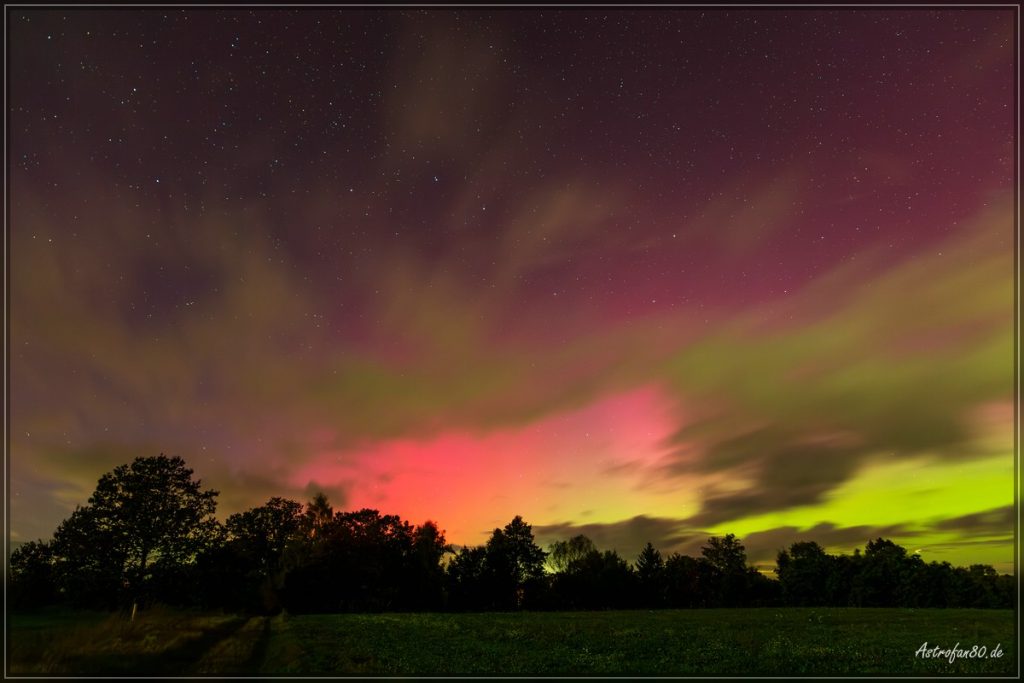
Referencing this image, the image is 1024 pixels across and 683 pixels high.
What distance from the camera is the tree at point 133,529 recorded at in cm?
6531

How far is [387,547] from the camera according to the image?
4619 inches

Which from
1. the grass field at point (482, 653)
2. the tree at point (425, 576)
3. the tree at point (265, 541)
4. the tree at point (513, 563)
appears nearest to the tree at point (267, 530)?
the tree at point (265, 541)

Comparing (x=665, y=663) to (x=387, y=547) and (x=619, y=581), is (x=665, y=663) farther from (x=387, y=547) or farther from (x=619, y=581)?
(x=619, y=581)

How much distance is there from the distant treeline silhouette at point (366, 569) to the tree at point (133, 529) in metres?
0.12

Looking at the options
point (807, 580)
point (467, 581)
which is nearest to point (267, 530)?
point (467, 581)

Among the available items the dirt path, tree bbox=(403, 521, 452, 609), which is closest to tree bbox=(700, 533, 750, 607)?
tree bbox=(403, 521, 452, 609)

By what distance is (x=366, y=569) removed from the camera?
356ft

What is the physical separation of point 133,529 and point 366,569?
48033 mm

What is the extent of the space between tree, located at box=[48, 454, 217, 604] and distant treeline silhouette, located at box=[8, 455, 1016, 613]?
0.12 meters

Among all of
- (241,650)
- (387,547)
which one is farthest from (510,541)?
(241,650)

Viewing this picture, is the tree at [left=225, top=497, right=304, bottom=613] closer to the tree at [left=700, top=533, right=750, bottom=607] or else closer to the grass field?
the grass field

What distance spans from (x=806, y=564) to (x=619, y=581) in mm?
43997

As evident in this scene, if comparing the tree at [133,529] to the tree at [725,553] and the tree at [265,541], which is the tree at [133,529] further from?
the tree at [725,553]

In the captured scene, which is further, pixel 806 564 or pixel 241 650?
pixel 806 564
